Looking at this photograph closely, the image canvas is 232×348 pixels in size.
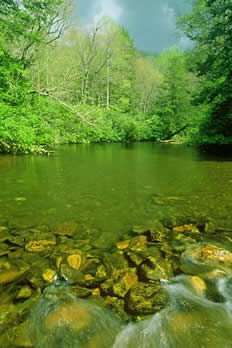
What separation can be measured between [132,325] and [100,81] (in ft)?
107

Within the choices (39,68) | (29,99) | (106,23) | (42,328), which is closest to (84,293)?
(42,328)

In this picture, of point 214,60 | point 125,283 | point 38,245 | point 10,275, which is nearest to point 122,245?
point 125,283

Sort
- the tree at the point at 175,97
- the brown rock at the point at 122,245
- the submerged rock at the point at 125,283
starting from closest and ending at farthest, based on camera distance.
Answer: the submerged rock at the point at 125,283
the brown rock at the point at 122,245
the tree at the point at 175,97

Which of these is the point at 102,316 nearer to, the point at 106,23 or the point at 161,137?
the point at 106,23

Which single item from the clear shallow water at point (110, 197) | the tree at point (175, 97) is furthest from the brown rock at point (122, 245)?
the tree at point (175, 97)

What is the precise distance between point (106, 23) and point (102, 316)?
31.7m

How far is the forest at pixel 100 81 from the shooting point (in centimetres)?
1137

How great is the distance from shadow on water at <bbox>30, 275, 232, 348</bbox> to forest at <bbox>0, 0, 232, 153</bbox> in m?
8.90

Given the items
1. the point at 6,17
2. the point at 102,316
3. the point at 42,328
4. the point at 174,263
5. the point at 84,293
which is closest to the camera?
the point at 42,328

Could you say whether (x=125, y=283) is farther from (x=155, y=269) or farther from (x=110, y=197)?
(x=110, y=197)

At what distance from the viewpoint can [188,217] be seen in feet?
14.1

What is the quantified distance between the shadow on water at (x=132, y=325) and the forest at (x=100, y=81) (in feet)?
29.2

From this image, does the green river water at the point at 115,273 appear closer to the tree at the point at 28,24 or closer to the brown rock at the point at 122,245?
the brown rock at the point at 122,245

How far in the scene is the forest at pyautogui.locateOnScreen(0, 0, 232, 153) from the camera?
1137 centimetres
